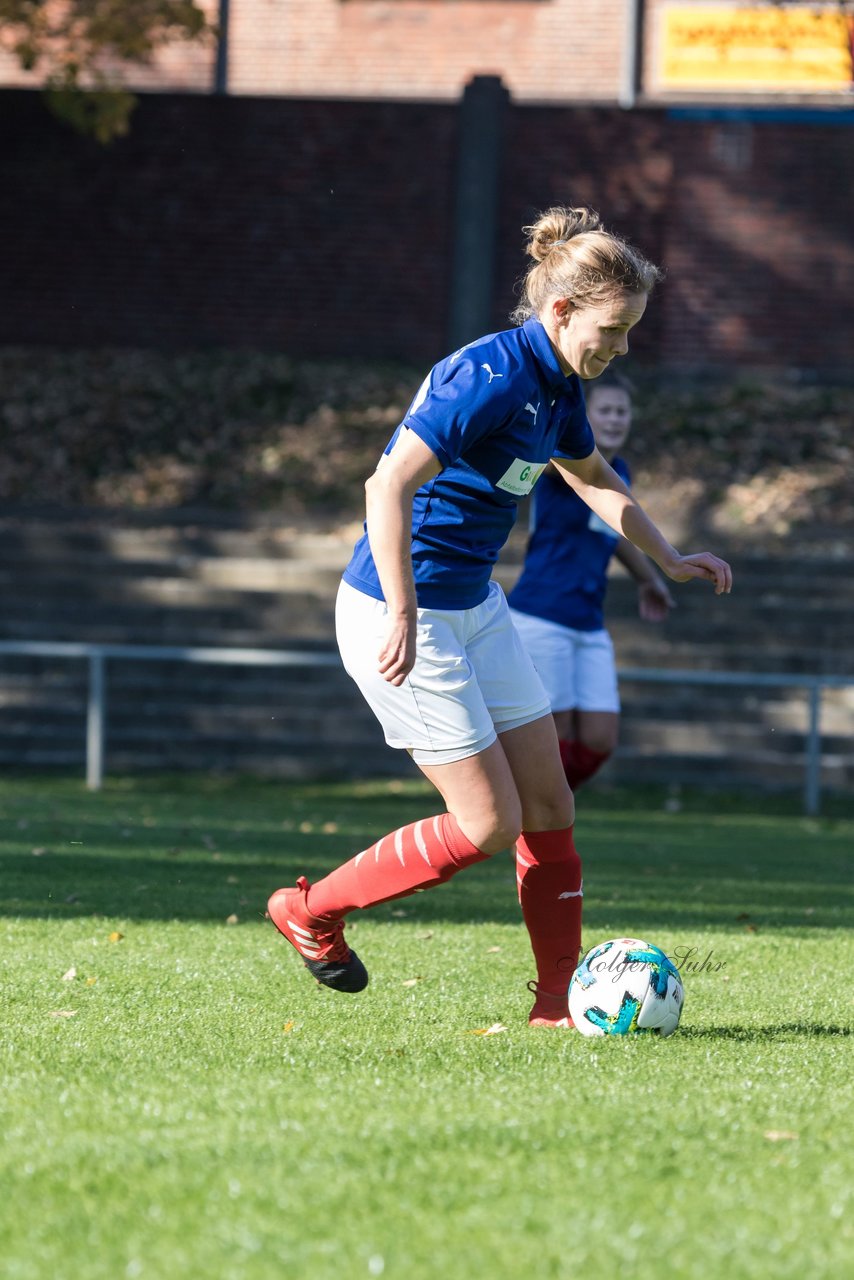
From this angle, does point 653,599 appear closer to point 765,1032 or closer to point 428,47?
point 765,1032

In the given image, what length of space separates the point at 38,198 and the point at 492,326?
556 centimetres

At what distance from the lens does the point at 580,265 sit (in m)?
4.26

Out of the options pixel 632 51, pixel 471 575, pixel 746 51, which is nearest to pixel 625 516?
pixel 471 575

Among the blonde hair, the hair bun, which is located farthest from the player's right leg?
the hair bun

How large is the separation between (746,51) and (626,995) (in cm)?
2286

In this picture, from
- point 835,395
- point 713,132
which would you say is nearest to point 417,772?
point 835,395

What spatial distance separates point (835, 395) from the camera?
18609mm

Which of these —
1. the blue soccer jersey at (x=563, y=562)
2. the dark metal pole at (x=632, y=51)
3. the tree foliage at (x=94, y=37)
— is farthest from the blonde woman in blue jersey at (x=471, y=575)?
the dark metal pole at (x=632, y=51)

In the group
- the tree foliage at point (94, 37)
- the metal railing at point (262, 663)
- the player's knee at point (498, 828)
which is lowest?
the metal railing at point (262, 663)

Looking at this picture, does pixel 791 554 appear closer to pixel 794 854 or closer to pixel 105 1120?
pixel 794 854

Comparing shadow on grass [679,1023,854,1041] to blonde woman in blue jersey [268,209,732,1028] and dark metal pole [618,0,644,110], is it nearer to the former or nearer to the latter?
blonde woman in blue jersey [268,209,732,1028]

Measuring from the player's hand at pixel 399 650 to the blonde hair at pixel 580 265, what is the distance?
0.92 meters

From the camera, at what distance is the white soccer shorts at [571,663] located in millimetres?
7645

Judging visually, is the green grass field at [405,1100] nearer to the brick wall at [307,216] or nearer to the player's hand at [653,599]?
the player's hand at [653,599]
